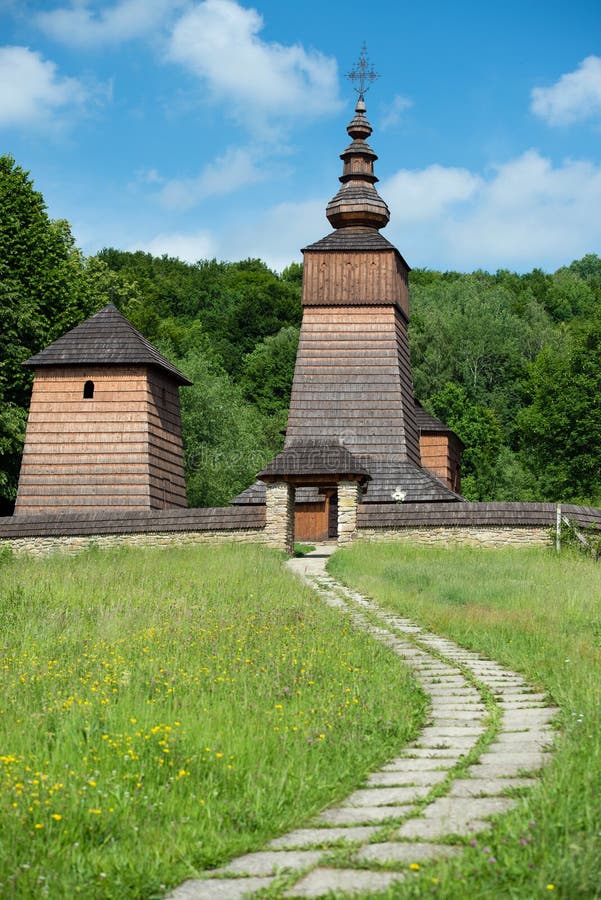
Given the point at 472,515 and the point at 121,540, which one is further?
the point at 121,540

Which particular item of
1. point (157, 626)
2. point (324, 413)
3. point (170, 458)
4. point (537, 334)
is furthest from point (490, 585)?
point (537, 334)

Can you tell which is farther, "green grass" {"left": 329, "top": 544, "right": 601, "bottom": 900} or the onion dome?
the onion dome

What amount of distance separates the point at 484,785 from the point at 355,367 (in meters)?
28.1

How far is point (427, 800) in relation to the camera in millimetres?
6703

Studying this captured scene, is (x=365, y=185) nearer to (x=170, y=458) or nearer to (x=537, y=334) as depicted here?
(x=170, y=458)

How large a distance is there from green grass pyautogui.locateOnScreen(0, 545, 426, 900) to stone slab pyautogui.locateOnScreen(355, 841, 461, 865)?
69 centimetres

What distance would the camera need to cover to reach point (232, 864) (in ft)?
19.8

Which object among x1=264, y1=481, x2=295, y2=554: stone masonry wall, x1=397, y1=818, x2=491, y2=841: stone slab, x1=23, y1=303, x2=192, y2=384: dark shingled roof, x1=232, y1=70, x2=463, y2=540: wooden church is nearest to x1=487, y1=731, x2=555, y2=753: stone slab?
x1=397, y1=818, x2=491, y2=841: stone slab

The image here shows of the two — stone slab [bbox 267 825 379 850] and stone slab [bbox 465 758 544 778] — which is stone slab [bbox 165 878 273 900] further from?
stone slab [bbox 465 758 544 778]

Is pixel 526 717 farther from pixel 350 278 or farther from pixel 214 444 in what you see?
pixel 214 444

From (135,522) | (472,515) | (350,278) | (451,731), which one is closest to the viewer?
(451,731)

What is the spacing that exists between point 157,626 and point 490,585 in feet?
21.5

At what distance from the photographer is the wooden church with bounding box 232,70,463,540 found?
33.4m

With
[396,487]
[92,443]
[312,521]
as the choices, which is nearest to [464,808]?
[396,487]
